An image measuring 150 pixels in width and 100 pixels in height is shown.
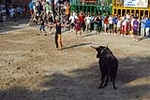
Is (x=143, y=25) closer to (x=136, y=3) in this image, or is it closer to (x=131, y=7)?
(x=136, y=3)

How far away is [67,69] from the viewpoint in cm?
1706

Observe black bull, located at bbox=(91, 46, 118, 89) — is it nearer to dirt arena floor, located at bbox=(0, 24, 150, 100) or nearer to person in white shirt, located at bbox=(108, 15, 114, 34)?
dirt arena floor, located at bbox=(0, 24, 150, 100)

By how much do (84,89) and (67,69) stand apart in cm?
302

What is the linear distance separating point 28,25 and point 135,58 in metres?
13.5

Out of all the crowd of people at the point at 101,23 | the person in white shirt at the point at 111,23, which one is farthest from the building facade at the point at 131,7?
the person in white shirt at the point at 111,23

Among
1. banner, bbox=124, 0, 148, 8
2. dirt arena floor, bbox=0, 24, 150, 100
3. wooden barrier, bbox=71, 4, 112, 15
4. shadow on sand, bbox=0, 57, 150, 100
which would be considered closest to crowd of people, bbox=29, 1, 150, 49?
wooden barrier, bbox=71, 4, 112, 15

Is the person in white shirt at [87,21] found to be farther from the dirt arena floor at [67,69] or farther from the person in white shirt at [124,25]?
the person in white shirt at [124,25]

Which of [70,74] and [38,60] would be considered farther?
[38,60]

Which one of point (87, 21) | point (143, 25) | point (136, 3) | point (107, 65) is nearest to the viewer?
point (107, 65)

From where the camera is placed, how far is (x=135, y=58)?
19.4 meters

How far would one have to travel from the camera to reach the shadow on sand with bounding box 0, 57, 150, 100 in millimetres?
13328

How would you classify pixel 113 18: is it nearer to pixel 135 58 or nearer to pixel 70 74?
pixel 135 58

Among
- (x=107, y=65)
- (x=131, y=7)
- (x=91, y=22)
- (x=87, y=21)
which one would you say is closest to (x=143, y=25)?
(x=131, y=7)

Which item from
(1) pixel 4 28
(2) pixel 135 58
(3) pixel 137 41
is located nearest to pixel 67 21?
(1) pixel 4 28
